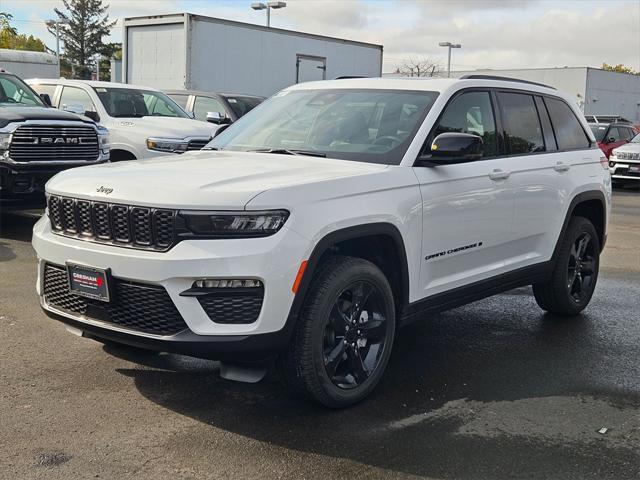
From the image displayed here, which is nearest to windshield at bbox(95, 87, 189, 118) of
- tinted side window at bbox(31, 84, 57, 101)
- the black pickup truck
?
tinted side window at bbox(31, 84, 57, 101)

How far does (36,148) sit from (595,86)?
46824 millimetres

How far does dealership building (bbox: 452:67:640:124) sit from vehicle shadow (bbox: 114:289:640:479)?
44273 millimetres

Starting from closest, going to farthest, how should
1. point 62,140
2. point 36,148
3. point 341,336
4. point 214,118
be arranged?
point 341,336 < point 36,148 < point 62,140 < point 214,118

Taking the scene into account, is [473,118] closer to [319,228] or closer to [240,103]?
[319,228]

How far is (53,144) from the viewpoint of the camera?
9.32m

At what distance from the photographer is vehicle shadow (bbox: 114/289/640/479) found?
3.76 meters

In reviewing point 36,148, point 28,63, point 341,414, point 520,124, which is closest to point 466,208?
point 520,124

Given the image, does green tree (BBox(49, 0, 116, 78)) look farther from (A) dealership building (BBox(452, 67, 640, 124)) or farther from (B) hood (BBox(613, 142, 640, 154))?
(B) hood (BBox(613, 142, 640, 154))

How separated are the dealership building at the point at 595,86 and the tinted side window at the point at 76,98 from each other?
39.5m

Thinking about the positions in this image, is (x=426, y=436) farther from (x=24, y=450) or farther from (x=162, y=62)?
(x=162, y=62)

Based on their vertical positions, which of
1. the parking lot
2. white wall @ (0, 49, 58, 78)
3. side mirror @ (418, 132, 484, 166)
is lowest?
the parking lot

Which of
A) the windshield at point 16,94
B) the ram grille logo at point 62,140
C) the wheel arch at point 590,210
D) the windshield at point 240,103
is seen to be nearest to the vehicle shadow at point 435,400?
the wheel arch at point 590,210

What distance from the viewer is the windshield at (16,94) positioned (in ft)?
33.5

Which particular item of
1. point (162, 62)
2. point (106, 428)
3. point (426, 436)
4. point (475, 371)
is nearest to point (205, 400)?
point (106, 428)
